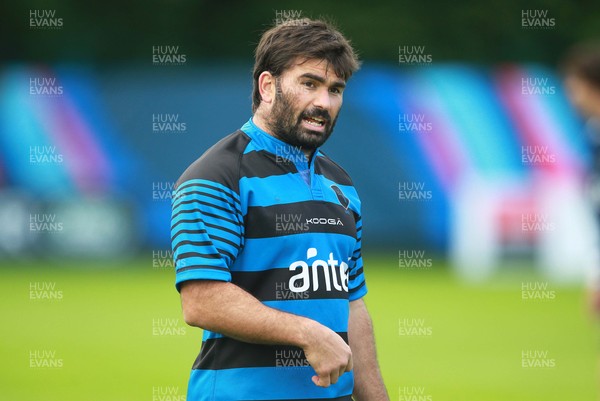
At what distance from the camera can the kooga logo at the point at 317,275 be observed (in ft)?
11.4

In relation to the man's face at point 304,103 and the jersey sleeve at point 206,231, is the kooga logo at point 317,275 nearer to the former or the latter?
the jersey sleeve at point 206,231

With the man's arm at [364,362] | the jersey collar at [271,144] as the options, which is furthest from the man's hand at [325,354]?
the jersey collar at [271,144]

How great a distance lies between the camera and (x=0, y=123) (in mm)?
21328

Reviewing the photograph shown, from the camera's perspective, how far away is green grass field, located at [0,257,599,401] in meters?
9.28

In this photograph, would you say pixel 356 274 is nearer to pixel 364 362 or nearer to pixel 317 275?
pixel 364 362

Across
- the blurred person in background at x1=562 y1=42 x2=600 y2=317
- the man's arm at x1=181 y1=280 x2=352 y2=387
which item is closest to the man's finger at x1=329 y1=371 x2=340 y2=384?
the man's arm at x1=181 y1=280 x2=352 y2=387

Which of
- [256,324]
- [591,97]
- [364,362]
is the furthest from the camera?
[591,97]

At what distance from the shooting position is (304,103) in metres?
3.61

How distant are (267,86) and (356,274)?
2.66 feet

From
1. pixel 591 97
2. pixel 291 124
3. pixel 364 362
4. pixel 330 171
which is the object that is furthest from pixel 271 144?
pixel 591 97

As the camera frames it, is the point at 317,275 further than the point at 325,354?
Yes

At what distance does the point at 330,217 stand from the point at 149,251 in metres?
A: 17.8

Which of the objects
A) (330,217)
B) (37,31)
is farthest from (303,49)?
(37,31)

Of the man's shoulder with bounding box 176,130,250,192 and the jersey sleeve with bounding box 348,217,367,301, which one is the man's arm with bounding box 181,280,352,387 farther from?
the jersey sleeve with bounding box 348,217,367,301
